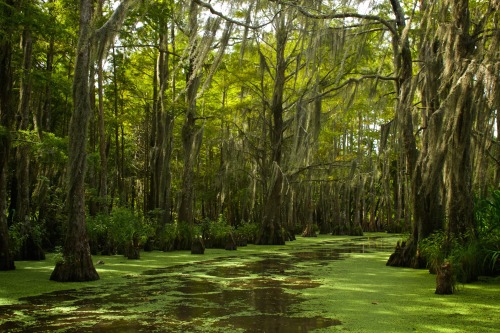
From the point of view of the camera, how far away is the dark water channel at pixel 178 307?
13.6 ft

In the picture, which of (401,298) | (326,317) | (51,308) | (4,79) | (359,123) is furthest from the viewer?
(359,123)

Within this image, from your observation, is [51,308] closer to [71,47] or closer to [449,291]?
[449,291]

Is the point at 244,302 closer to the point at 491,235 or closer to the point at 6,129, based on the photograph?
the point at 491,235

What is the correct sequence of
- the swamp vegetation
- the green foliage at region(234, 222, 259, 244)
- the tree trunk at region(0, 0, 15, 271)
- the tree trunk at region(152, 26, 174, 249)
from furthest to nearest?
the green foliage at region(234, 222, 259, 244)
the tree trunk at region(152, 26, 174, 249)
the tree trunk at region(0, 0, 15, 271)
the swamp vegetation

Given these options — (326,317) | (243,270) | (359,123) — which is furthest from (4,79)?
(359,123)

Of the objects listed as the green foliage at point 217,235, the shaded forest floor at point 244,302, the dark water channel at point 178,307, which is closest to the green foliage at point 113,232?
the shaded forest floor at point 244,302

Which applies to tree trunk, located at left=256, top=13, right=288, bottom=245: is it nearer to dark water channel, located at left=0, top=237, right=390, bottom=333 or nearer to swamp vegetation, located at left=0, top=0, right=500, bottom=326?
swamp vegetation, located at left=0, top=0, right=500, bottom=326

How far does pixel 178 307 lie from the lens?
500 centimetres

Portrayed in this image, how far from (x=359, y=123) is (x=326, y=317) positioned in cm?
2216

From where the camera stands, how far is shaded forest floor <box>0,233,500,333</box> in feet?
13.7

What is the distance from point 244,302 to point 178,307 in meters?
0.78

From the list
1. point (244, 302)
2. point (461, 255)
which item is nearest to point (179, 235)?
point (244, 302)

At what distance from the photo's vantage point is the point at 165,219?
14062mm

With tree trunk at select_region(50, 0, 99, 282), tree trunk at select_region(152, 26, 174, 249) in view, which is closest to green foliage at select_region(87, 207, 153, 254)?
tree trunk at select_region(152, 26, 174, 249)
